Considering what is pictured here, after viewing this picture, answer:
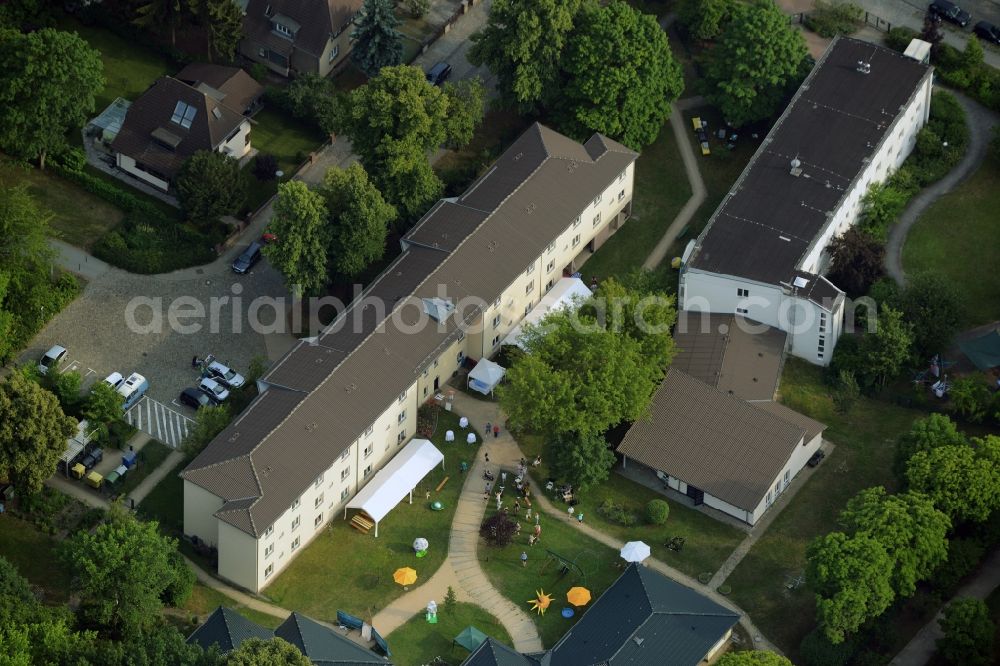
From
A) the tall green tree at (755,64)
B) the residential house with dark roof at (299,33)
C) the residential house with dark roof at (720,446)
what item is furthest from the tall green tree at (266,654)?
the tall green tree at (755,64)

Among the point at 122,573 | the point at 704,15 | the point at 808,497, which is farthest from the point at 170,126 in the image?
the point at 808,497

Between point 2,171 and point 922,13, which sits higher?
point 922,13

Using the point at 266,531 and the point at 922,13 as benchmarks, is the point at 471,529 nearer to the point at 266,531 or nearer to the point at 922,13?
the point at 266,531

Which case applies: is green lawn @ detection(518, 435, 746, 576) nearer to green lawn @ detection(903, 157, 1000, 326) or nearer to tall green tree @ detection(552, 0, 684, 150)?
green lawn @ detection(903, 157, 1000, 326)

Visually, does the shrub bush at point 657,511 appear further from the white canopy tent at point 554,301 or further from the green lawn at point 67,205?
the green lawn at point 67,205

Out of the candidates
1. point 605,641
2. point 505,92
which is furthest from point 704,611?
point 505,92

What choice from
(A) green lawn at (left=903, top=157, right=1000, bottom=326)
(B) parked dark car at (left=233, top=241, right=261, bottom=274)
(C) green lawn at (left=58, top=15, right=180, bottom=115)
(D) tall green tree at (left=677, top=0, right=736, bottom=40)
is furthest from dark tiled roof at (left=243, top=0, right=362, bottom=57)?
(A) green lawn at (left=903, top=157, right=1000, bottom=326)
